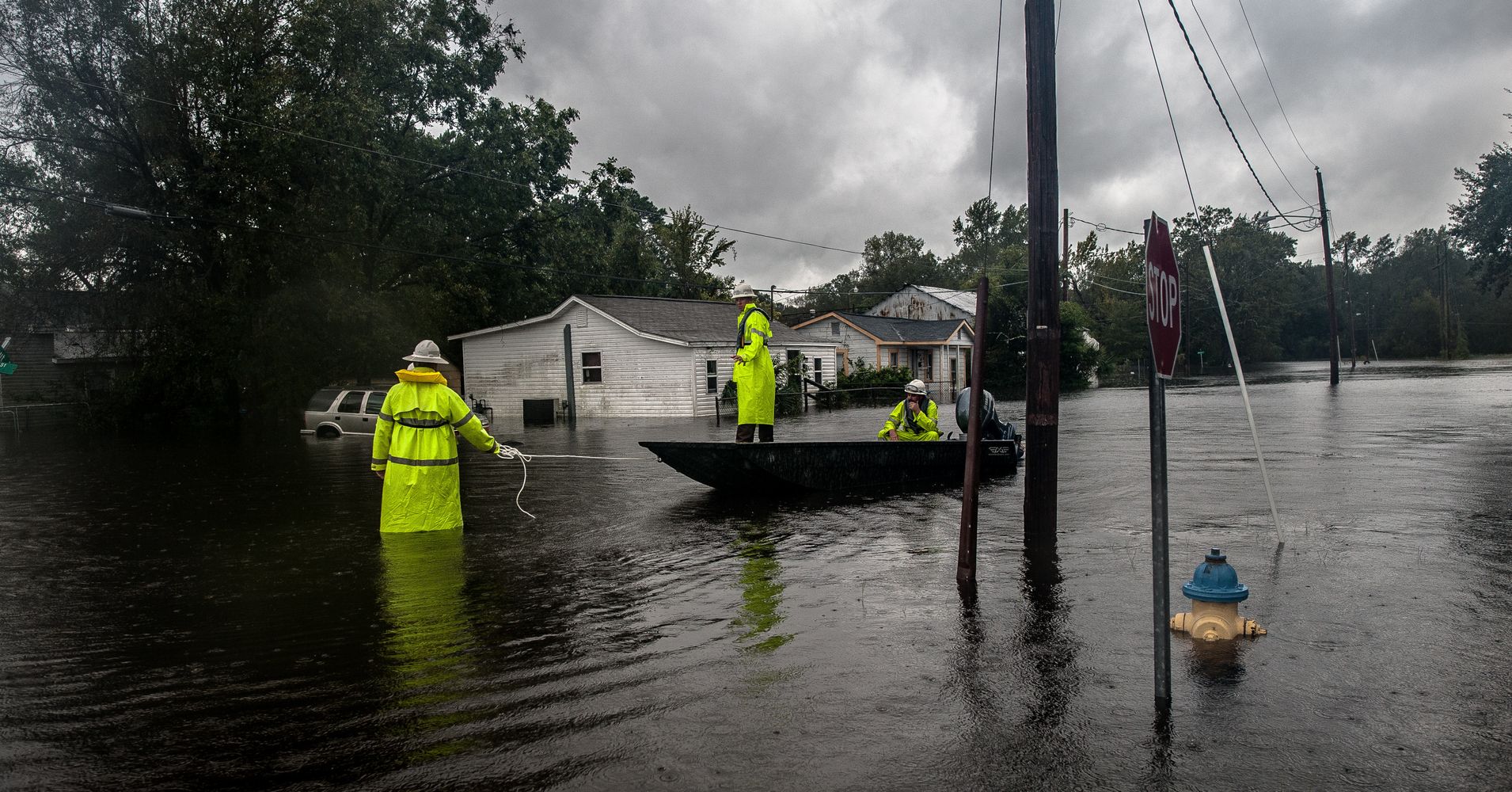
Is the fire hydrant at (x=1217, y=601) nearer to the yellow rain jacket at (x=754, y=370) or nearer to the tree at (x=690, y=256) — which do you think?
the yellow rain jacket at (x=754, y=370)

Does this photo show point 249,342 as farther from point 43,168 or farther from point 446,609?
point 446,609

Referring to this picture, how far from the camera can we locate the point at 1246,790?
3412mm

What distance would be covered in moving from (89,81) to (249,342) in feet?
27.6

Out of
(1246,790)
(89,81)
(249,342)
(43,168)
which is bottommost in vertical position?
(1246,790)

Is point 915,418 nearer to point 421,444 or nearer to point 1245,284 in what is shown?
point 421,444

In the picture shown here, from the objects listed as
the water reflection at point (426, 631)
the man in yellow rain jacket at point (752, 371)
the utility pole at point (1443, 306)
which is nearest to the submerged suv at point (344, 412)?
the man in yellow rain jacket at point (752, 371)

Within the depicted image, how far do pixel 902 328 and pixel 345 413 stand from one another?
33.9 metres

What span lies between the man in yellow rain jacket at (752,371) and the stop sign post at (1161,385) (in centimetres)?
654

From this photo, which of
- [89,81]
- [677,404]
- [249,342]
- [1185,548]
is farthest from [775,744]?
[89,81]

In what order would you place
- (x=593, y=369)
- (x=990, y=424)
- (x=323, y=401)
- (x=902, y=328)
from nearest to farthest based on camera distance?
(x=990, y=424) → (x=323, y=401) → (x=593, y=369) → (x=902, y=328)

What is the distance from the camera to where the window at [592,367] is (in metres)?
32.4

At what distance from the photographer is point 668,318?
33.7 meters

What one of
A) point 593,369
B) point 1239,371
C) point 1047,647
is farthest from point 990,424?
point 593,369

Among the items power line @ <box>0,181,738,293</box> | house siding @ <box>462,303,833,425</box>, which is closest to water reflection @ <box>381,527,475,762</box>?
power line @ <box>0,181,738,293</box>
